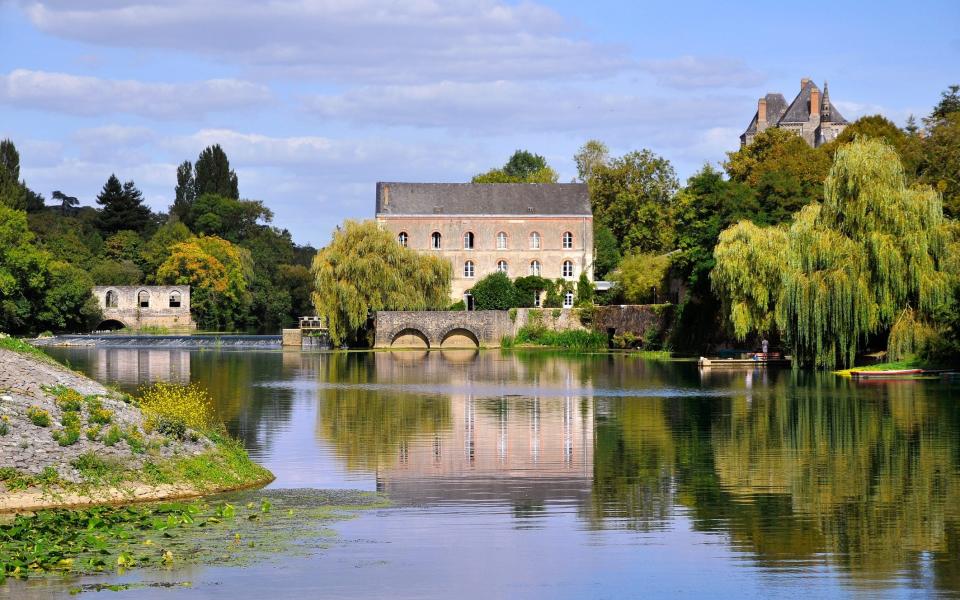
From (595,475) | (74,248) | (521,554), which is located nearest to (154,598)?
(521,554)

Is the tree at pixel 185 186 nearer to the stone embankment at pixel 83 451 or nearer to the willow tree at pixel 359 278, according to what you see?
the willow tree at pixel 359 278

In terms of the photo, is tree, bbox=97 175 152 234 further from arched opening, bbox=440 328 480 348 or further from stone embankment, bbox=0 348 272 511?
stone embankment, bbox=0 348 272 511

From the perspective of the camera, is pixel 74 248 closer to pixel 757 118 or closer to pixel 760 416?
pixel 757 118

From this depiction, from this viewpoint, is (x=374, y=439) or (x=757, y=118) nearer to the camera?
(x=374, y=439)

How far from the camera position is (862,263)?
40062 mm

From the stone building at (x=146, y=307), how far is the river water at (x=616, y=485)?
53972 mm

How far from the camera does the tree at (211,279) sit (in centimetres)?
9106

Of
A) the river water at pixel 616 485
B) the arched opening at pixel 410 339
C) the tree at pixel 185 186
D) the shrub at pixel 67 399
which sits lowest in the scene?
the river water at pixel 616 485

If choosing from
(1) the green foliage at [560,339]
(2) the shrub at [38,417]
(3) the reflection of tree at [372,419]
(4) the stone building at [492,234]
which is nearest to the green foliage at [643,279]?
(1) the green foliage at [560,339]

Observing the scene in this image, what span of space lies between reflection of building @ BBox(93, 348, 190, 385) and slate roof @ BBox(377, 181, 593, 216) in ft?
64.8

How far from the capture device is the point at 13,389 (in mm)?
17547

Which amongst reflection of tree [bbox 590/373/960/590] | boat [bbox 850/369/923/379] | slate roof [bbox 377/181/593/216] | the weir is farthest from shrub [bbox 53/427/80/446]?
slate roof [bbox 377/181/593/216]

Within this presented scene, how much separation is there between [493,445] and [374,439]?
7.80ft

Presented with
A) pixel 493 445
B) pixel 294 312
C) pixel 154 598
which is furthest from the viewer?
pixel 294 312
